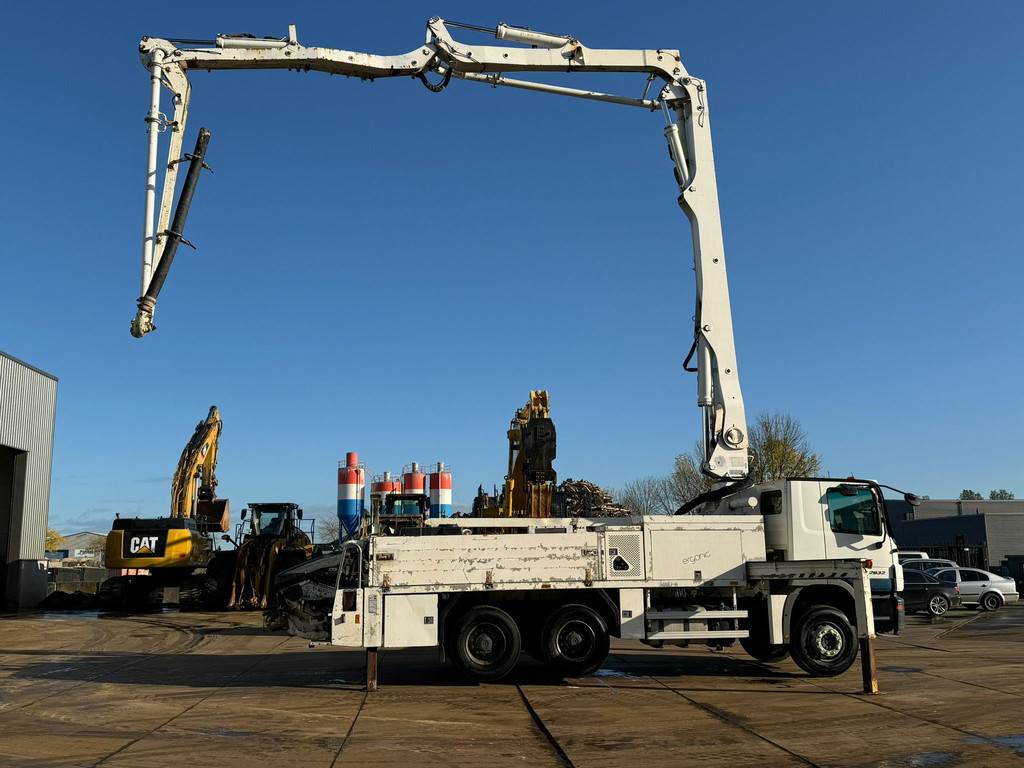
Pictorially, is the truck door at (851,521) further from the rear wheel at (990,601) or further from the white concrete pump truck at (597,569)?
the rear wheel at (990,601)

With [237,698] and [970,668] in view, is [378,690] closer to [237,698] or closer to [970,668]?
[237,698]

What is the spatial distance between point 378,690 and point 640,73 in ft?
37.0

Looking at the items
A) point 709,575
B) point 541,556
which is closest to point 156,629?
point 541,556

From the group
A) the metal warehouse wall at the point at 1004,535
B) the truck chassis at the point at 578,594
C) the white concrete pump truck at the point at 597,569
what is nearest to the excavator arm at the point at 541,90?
the white concrete pump truck at the point at 597,569

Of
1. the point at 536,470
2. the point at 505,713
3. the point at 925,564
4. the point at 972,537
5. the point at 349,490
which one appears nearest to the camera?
the point at 505,713

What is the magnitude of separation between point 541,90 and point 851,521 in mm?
8968

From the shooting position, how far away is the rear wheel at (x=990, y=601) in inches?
1060

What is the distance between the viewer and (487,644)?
1200 centimetres

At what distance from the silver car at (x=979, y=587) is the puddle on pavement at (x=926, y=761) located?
67.6ft

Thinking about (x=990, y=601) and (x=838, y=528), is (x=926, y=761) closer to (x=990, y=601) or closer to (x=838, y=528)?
(x=838, y=528)

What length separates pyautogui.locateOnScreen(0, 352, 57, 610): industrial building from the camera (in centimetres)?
2828

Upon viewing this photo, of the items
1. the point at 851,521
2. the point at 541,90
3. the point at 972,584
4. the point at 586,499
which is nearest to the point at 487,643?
the point at 851,521

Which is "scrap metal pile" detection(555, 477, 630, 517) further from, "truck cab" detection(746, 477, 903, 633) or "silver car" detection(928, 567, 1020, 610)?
"truck cab" detection(746, 477, 903, 633)

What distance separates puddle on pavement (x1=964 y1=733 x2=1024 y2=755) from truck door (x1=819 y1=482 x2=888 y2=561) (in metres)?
4.29
